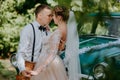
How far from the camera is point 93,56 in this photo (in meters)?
2.50

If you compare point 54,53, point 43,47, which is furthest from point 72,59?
point 43,47

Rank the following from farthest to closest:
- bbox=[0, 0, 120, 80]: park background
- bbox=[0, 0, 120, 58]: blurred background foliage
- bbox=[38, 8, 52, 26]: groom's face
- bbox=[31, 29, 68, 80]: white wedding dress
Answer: bbox=[0, 0, 120, 58]: blurred background foliage < bbox=[0, 0, 120, 80]: park background < bbox=[38, 8, 52, 26]: groom's face < bbox=[31, 29, 68, 80]: white wedding dress

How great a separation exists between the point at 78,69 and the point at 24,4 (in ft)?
29.8

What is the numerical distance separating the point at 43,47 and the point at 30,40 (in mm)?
191

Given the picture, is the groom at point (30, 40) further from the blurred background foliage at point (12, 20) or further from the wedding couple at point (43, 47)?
the blurred background foliage at point (12, 20)

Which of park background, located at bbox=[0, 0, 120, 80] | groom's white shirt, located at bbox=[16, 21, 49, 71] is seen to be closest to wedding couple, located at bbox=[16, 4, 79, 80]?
groom's white shirt, located at bbox=[16, 21, 49, 71]

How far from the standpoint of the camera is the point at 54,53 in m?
4.59

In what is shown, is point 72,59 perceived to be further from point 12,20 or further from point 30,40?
point 12,20

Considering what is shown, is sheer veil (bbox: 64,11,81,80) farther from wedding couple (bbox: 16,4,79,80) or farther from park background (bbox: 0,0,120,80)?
park background (bbox: 0,0,120,80)

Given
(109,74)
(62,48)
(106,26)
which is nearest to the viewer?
(106,26)

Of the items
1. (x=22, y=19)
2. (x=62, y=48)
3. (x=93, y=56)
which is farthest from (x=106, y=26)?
(x=22, y=19)

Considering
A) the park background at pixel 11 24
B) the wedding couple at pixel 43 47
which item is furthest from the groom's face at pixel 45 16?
the park background at pixel 11 24

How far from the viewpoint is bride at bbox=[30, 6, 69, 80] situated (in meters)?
4.59

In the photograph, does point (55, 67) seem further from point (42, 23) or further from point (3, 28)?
point (3, 28)
